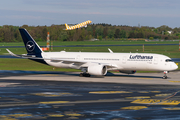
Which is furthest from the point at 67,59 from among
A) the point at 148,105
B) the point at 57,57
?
the point at 148,105

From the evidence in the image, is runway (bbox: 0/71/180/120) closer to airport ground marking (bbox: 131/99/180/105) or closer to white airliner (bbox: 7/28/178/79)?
airport ground marking (bbox: 131/99/180/105)

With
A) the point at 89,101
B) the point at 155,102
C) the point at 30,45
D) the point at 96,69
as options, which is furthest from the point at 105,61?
the point at 155,102

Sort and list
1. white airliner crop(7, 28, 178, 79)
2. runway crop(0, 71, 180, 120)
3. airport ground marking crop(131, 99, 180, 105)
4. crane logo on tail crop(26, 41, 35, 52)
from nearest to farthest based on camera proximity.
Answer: runway crop(0, 71, 180, 120), airport ground marking crop(131, 99, 180, 105), white airliner crop(7, 28, 178, 79), crane logo on tail crop(26, 41, 35, 52)

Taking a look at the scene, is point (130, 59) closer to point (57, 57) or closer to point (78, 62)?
point (78, 62)

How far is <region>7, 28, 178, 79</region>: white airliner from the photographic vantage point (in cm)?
4275

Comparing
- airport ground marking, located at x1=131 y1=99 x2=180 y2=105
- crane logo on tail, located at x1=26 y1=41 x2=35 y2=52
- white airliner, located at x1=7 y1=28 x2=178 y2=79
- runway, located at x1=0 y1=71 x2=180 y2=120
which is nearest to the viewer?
runway, located at x1=0 y1=71 x2=180 y2=120

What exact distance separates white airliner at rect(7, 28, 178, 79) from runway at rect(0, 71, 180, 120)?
660cm

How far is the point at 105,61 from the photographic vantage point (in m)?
45.2

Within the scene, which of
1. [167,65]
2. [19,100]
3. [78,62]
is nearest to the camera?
[19,100]

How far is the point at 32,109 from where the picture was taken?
74.3ft

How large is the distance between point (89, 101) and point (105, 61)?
64.2ft

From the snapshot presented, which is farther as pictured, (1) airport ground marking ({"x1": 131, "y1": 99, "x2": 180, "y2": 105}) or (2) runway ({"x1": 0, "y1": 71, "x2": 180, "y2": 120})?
(1) airport ground marking ({"x1": 131, "y1": 99, "x2": 180, "y2": 105})

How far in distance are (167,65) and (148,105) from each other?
62.0 feet

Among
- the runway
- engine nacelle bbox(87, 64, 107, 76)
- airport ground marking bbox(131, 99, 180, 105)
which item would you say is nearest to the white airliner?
engine nacelle bbox(87, 64, 107, 76)
